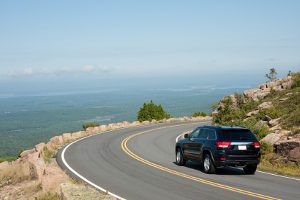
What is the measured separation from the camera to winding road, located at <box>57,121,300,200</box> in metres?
11.2

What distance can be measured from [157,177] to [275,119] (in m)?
12.7

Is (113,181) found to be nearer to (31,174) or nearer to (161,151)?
(31,174)

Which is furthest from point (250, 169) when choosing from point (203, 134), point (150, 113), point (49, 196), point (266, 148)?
point (150, 113)

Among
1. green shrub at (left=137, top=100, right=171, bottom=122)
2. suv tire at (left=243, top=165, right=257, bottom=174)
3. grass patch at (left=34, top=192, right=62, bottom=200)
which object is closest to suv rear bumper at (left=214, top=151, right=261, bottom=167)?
suv tire at (left=243, top=165, right=257, bottom=174)

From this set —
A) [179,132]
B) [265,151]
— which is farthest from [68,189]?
[179,132]

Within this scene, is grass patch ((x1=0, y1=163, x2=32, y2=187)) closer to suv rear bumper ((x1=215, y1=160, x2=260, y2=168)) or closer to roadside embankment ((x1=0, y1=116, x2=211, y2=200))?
roadside embankment ((x1=0, y1=116, x2=211, y2=200))

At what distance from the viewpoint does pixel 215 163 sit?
14188 millimetres

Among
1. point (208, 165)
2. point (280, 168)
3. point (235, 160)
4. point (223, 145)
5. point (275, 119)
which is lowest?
point (280, 168)

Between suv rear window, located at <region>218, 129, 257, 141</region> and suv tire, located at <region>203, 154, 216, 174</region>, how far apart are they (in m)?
1.13

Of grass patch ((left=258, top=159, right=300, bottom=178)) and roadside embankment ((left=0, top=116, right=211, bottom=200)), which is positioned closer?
roadside embankment ((left=0, top=116, right=211, bottom=200))

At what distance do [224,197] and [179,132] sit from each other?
937 inches

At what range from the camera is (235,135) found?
14.2m

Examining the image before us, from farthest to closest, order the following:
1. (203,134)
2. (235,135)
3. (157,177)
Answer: (203,134) → (157,177) → (235,135)

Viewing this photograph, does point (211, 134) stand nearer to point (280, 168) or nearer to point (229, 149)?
point (229, 149)
